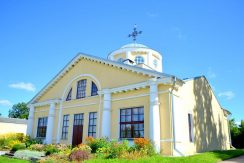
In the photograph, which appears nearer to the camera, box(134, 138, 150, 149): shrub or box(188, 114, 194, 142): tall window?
box(134, 138, 150, 149): shrub

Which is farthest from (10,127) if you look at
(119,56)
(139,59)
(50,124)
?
(139,59)

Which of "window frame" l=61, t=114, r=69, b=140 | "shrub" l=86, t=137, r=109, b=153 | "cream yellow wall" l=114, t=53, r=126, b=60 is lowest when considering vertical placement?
"shrub" l=86, t=137, r=109, b=153

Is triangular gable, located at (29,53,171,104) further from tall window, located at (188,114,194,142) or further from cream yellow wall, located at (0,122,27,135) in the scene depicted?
cream yellow wall, located at (0,122,27,135)

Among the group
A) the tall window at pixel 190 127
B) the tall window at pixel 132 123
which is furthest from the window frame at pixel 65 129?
the tall window at pixel 190 127

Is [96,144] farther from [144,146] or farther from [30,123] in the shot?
[30,123]

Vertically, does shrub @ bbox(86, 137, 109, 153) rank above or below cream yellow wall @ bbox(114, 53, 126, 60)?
below

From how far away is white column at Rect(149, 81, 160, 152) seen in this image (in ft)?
45.1

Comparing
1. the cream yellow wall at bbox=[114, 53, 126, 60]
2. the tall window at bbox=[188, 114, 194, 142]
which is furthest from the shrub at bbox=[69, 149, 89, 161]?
the cream yellow wall at bbox=[114, 53, 126, 60]

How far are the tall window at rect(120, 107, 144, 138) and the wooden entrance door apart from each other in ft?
14.2

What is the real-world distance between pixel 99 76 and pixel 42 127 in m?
9.06

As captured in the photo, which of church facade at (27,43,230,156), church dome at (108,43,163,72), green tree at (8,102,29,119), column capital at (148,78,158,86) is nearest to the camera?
church facade at (27,43,230,156)

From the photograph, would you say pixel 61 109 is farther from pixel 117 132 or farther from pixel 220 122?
pixel 220 122

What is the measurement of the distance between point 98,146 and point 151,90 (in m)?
5.01

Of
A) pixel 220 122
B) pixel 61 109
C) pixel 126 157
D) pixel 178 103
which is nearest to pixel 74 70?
pixel 61 109
